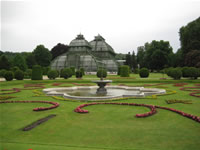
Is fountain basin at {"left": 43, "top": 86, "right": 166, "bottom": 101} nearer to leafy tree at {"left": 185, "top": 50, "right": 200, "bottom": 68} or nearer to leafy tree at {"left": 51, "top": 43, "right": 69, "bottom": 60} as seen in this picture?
leafy tree at {"left": 185, "top": 50, "right": 200, "bottom": 68}

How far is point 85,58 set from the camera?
2542 inches

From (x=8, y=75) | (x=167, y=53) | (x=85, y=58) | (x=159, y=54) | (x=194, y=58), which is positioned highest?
(x=167, y=53)

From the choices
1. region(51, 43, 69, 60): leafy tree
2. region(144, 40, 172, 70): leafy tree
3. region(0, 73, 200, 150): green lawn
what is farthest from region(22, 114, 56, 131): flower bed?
region(51, 43, 69, 60): leafy tree

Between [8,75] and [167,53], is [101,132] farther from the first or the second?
[167,53]

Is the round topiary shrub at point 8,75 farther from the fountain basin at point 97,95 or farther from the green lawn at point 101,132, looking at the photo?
the green lawn at point 101,132

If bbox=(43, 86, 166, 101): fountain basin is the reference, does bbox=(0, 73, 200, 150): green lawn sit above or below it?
below

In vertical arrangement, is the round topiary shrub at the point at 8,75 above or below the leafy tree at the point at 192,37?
below

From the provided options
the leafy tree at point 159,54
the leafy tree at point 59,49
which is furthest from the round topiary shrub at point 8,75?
the leafy tree at point 59,49

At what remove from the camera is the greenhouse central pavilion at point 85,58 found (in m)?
62.9

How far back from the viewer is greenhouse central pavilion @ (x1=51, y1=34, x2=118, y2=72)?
62.9 metres

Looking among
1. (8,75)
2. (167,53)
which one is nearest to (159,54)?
(167,53)

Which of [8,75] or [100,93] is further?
[8,75]

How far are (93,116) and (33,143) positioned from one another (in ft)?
11.0

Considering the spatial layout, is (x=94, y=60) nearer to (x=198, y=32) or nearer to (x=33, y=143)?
(x=198, y=32)
